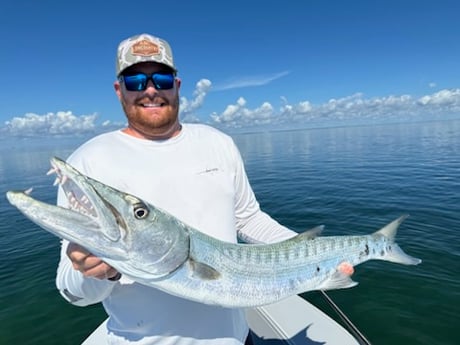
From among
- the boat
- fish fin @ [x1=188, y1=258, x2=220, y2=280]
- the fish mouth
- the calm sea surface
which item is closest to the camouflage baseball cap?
the fish mouth

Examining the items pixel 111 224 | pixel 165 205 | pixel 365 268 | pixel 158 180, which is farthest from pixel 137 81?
pixel 365 268

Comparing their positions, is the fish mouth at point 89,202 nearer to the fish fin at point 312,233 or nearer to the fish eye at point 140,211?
the fish eye at point 140,211

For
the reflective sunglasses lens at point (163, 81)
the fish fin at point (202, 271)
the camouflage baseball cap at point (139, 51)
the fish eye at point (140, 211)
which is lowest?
the fish fin at point (202, 271)

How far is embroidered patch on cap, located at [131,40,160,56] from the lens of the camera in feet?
9.14

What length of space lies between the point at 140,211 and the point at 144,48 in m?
1.59

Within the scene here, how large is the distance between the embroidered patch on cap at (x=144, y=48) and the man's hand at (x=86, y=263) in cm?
176

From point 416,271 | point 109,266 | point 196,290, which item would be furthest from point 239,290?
point 416,271

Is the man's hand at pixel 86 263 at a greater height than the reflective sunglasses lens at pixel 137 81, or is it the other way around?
the reflective sunglasses lens at pixel 137 81

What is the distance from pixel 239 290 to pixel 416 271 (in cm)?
801

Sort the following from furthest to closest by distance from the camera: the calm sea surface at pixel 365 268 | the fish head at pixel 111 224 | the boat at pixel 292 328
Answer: the calm sea surface at pixel 365 268
the boat at pixel 292 328
the fish head at pixel 111 224

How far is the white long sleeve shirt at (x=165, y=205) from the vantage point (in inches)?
96.8

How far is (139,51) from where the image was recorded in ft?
9.16

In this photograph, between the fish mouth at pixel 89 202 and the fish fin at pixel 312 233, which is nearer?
the fish mouth at pixel 89 202

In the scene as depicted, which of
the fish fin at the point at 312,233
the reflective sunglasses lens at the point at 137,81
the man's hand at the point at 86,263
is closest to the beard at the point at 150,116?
the reflective sunglasses lens at the point at 137,81
